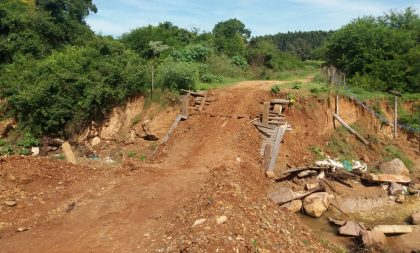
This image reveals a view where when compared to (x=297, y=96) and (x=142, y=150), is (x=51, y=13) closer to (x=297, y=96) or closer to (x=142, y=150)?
(x=142, y=150)

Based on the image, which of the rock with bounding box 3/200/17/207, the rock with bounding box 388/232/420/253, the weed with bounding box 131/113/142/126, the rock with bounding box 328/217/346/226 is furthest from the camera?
the weed with bounding box 131/113/142/126

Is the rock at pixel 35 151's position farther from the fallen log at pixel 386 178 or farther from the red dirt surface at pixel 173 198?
the fallen log at pixel 386 178

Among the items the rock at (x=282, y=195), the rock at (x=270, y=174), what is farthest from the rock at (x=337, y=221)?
the rock at (x=270, y=174)

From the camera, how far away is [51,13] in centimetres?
2167

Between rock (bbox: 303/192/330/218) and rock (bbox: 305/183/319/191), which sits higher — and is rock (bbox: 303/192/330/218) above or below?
below

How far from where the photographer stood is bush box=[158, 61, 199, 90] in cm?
1464

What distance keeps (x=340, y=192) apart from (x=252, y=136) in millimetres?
3076

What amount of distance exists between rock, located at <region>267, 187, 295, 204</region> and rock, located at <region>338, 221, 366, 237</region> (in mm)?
1566

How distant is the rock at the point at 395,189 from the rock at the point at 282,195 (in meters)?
3.47

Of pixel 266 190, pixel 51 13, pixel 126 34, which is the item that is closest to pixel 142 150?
pixel 266 190

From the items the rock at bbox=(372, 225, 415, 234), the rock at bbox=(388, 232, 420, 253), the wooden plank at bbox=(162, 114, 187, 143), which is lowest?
the rock at bbox=(388, 232, 420, 253)

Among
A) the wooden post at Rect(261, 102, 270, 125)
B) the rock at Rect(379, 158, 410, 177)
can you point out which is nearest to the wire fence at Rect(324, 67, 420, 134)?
the rock at Rect(379, 158, 410, 177)

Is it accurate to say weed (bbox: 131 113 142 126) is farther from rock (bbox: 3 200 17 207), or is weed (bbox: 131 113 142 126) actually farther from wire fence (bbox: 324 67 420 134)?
wire fence (bbox: 324 67 420 134)

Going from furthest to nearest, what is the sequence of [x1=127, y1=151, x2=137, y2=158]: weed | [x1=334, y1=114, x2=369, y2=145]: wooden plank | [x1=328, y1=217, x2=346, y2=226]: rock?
[x1=334, y1=114, x2=369, y2=145]: wooden plank < [x1=127, y1=151, x2=137, y2=158]: weed < [x1=328, y1=217, x2=346, y2=226]: rock
